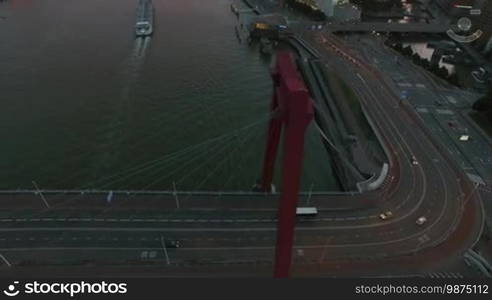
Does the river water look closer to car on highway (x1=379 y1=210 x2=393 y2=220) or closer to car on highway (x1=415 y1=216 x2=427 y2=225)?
car on highway (x1=379 y1=210 x2=393 y2=220)

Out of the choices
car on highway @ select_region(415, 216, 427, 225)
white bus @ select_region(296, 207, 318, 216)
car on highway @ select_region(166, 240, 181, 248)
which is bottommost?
car on highway @ select_region(166, 240, 181, 248)

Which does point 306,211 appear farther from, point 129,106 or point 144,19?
point 144,19

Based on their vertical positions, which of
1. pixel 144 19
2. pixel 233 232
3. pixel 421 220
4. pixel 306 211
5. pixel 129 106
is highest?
pixel 144 19

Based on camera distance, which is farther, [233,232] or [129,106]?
[129,106]

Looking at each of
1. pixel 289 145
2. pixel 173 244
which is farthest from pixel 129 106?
pixel 289 145

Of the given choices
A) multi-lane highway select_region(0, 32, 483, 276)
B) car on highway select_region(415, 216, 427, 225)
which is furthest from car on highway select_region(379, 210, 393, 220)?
car on highway select_region(415, 216, 427, 225)
